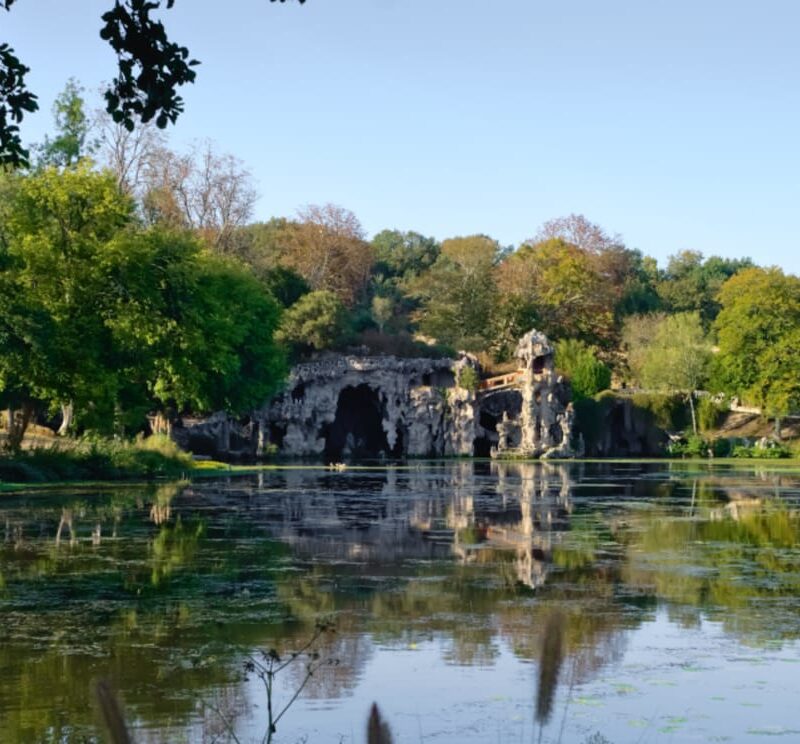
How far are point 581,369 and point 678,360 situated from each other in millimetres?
7421

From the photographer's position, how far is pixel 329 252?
112 meters

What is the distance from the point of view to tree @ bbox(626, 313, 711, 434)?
94125 mm

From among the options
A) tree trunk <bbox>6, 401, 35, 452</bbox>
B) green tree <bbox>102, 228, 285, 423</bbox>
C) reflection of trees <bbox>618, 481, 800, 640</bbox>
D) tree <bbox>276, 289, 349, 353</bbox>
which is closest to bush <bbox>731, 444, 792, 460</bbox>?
tree <bbox>276, 289, 349, 353</bbox>

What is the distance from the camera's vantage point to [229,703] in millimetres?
12023

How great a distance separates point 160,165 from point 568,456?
36.3 m

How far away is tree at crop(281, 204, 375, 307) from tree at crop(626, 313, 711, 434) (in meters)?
28.5

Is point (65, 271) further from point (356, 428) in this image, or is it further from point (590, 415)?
point (590, 415)

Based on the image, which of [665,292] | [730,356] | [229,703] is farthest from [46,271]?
[665,292]

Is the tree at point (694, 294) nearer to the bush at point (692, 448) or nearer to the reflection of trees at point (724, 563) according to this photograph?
the bush at point (692, 448)

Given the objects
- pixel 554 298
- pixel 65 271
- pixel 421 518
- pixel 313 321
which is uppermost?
pixel 554 298

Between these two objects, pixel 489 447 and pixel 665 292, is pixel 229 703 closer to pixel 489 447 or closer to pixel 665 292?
pixel 489 447

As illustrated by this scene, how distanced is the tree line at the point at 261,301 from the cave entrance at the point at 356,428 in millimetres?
5231

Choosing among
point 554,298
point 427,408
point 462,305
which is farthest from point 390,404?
point 554,298

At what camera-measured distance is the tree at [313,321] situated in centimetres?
8950
